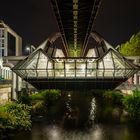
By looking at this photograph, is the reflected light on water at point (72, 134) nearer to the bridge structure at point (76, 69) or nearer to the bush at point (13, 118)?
the bush at point (13, 118)

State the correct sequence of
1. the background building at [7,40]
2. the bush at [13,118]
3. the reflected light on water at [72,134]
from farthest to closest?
1. the background building at [7,40]
2. the reflected light on water at [72,134]
3. the bush at [13,118]

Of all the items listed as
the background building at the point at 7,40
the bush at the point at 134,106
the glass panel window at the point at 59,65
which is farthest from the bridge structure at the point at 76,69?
the background building at the point at 7,40

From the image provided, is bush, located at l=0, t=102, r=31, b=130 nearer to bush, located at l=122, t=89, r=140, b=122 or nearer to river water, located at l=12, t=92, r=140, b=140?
river water, located at l=12, t=92, r=140, b=140

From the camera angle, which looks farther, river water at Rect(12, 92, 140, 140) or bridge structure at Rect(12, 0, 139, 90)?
bridge structure at Rect(12, 0, 139, 90)

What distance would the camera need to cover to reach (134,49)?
97062 millimetres

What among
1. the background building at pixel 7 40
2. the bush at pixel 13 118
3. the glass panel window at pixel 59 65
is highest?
the background building at pixel 7 40

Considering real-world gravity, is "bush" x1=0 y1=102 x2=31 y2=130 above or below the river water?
above

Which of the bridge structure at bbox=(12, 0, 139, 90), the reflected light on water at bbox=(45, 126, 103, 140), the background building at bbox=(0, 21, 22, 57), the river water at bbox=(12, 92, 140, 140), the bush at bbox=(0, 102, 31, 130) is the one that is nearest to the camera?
the bush at bbox=(0, 102, 31, 130)

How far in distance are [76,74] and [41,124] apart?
15238 mm

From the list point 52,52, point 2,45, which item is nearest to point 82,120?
point 52,52

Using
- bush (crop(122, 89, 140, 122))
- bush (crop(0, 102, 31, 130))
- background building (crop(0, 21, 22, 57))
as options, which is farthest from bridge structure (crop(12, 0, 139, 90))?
background building (crop(0, 21, 22, 57))

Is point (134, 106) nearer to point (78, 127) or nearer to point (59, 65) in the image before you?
point (78, 127)

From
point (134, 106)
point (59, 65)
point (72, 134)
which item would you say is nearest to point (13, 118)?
point (72, 134)

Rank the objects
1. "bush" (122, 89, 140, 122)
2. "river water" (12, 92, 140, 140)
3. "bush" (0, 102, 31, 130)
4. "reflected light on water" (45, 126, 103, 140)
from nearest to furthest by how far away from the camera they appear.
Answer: "bush" (0, 102, 31, 130) < "reflected light on water" (45, 126, 103, 140) < "river water" (12, 92, 140, 140) < "bush" (122, 89, 140, 122)
